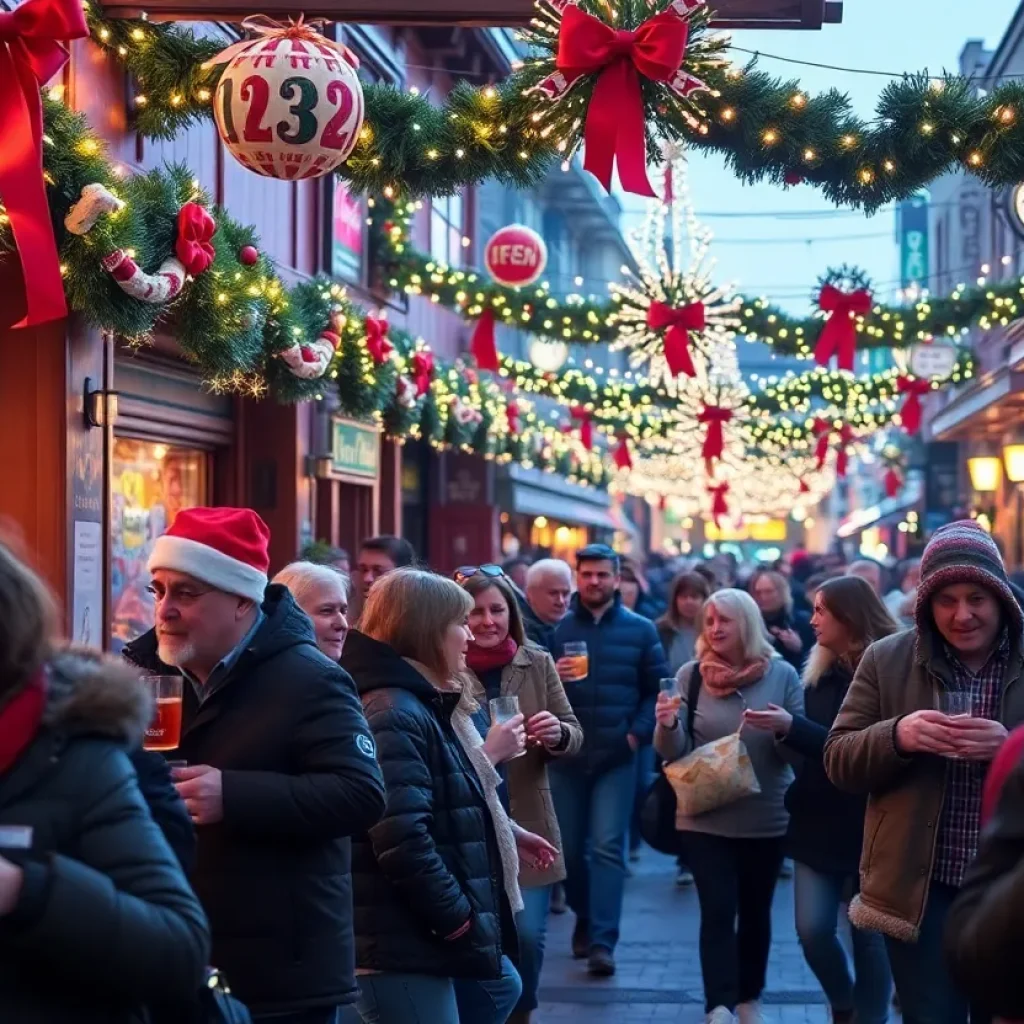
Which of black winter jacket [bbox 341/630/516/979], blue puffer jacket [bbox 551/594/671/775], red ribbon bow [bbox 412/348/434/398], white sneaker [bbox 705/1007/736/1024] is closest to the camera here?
black winter jacket [bbox 341/630/516/979]

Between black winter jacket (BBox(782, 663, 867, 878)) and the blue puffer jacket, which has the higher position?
the blue puffer jacket

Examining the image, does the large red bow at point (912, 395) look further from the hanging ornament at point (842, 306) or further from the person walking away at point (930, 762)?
the person walking away at point (930, 762)

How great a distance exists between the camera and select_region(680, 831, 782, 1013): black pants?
294 inches

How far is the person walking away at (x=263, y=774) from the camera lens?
3.88m

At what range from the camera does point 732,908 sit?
7.51m

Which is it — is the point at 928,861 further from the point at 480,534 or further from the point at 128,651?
the point at 480,534

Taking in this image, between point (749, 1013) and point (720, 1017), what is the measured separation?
0.24 metres

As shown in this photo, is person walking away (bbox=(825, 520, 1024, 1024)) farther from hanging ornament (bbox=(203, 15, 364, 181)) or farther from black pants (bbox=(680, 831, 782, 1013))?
hanging ornament (bbox=(203, 15, 364, 181))

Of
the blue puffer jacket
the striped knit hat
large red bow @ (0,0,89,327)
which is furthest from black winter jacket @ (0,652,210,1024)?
the blue puffer jacket

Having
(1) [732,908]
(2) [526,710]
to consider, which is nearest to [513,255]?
(2) [526,710]

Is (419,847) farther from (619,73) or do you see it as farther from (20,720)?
(619,73)

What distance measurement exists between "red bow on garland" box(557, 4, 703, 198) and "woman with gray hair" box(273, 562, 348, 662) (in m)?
2.11

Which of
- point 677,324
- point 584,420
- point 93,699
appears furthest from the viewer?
point 584,420

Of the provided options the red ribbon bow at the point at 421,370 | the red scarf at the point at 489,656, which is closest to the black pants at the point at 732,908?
the red scarf at the point at 489,656
